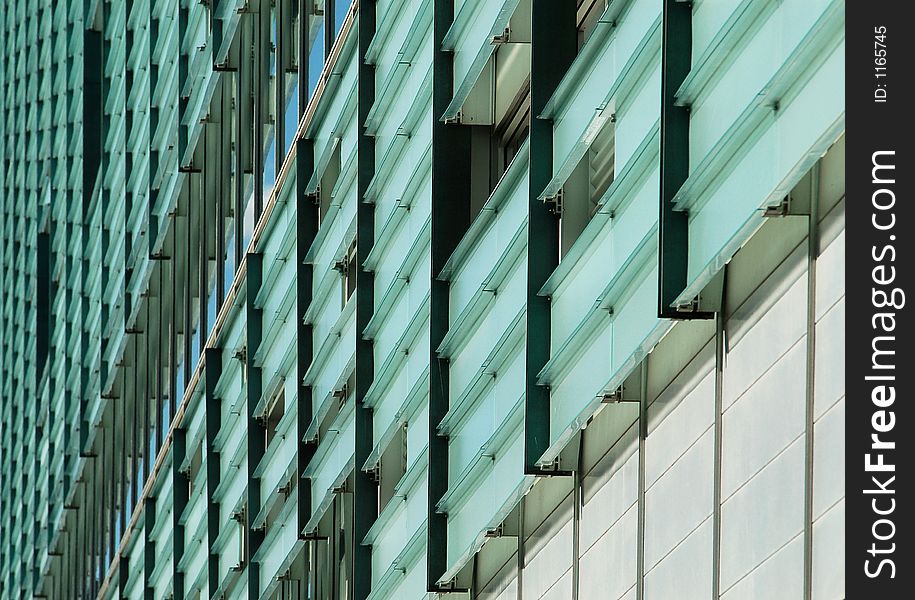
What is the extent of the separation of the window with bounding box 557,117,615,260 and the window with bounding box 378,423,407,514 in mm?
5328

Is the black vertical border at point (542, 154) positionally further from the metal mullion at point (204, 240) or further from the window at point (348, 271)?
the metal mullion at point (204, 240)

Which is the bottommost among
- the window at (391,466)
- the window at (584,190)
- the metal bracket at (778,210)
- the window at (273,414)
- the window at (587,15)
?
the metal bracket at (778,210)

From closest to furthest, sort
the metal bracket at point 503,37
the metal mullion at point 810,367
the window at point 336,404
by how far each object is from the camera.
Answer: the metal mullion at point 810,367 → the metal bracket at point 503,37 → the window at point 336,404

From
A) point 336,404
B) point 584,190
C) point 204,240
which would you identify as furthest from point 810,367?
point 204,240

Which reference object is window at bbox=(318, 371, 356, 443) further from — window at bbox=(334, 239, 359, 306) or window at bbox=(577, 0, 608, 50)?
window at bbox=(577, 0, 608, 50)

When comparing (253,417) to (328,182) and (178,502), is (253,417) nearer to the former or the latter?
(328,182)

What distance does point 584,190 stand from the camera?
47.5 feet

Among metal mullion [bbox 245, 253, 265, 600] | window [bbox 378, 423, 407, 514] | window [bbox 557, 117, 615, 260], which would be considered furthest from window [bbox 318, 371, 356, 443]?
window [bbox 557, 117, 615, 260]

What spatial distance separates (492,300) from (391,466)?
4.10 metres

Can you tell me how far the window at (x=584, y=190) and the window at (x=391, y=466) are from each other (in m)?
5.33

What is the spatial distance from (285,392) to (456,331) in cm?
810

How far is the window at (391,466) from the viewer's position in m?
19.6

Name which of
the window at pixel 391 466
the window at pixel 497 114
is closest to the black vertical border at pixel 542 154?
the window at pixel 497 114
